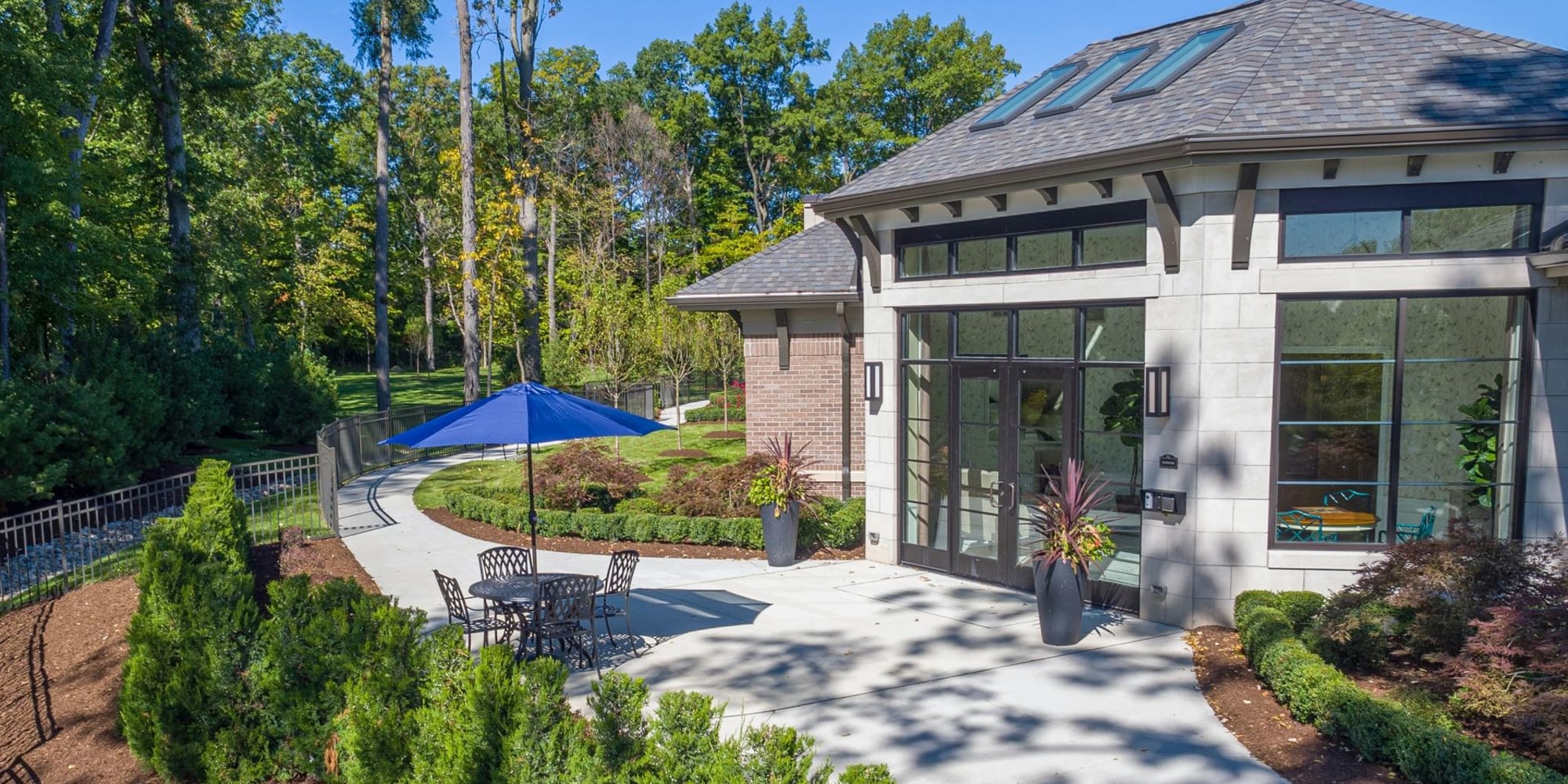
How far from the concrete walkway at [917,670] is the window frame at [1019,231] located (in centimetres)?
380

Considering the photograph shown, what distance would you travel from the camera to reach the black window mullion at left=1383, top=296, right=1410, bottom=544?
8.59 meters

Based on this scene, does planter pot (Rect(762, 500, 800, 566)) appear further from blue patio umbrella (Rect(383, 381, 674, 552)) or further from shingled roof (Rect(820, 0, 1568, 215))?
shingled roof (Rect(820, 0, 1568, 215))

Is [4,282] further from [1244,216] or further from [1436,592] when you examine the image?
[1436,592]

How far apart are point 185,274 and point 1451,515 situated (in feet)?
80.8

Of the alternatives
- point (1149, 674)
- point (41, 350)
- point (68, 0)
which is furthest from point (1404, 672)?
point (68, 0)

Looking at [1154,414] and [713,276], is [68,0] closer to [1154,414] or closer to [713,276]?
[713,276]

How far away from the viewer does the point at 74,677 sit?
8.77 meters

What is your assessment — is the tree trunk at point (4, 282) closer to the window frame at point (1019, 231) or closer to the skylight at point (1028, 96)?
the window frame at point (1019, 231)

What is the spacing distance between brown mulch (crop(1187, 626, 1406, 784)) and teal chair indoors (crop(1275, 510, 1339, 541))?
124 cm

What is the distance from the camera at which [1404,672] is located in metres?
7.02

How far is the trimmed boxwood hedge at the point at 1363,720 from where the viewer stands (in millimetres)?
5145

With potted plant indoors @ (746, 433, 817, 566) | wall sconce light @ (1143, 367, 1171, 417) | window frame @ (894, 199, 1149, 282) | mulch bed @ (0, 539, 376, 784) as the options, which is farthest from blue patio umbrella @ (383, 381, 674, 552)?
wall sconce light @ (1143, 367, 1171, 417)

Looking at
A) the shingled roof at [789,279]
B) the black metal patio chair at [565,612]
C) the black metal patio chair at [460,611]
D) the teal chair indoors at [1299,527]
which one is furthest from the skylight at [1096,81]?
the black metal patio chair at [460,611]

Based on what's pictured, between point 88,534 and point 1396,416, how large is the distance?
52.1 ft
